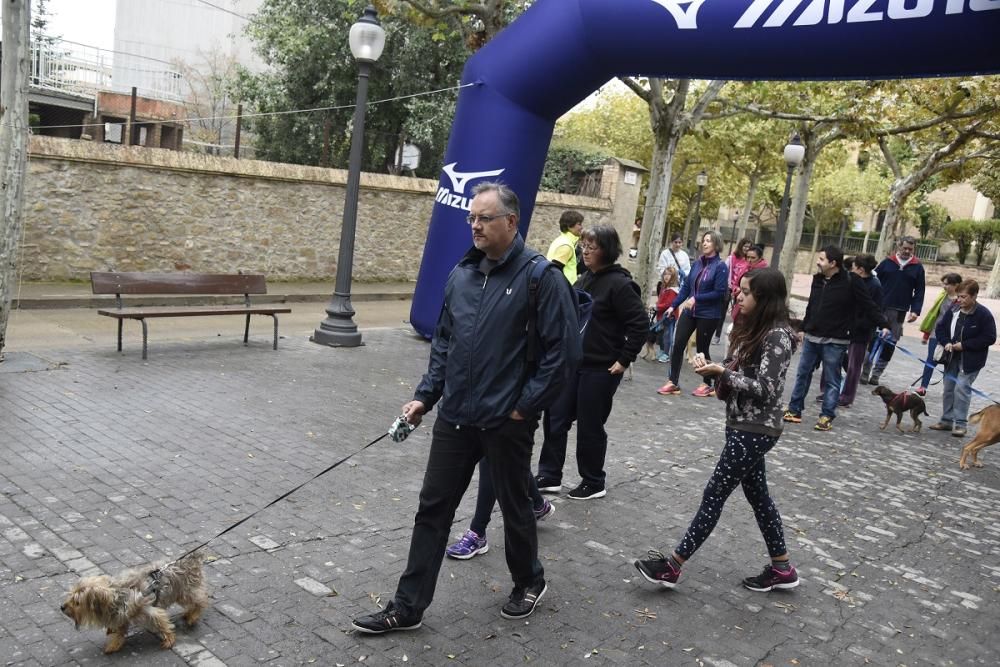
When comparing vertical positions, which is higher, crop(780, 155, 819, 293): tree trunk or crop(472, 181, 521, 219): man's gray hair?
crop(780, 155, 819, 293): tree trunk

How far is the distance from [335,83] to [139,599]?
62.3ft

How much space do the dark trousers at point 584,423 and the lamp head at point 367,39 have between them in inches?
258

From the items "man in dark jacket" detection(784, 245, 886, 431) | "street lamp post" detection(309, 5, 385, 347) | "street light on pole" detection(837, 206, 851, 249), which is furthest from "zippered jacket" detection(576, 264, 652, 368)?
"street light on pole" detection(837, 206, 851, 249)

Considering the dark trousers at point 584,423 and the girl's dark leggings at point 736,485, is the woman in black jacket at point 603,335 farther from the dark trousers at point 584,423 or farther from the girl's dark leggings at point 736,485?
the girl's dark leggings at point 736,485

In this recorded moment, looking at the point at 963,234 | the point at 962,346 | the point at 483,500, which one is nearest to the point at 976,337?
the point at 962,346

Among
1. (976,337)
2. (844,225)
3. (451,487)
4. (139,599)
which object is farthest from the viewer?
(844,225)

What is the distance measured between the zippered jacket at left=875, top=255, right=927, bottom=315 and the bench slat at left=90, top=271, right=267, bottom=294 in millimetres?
8534

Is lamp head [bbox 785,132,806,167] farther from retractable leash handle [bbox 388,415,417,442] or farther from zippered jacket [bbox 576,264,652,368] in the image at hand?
retractable leash handle [bbox 388,415,417,442]

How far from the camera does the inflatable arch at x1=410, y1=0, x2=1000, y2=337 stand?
6.18 meters

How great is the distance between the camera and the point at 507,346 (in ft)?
12.0

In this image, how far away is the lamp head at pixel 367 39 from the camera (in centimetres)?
1048

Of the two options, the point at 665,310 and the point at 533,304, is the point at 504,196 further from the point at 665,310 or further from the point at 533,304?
the point at 665,310

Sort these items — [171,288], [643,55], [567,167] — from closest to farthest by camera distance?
[643,55] < [171,288] < [567,167]

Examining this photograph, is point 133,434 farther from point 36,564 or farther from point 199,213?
point 199,213
